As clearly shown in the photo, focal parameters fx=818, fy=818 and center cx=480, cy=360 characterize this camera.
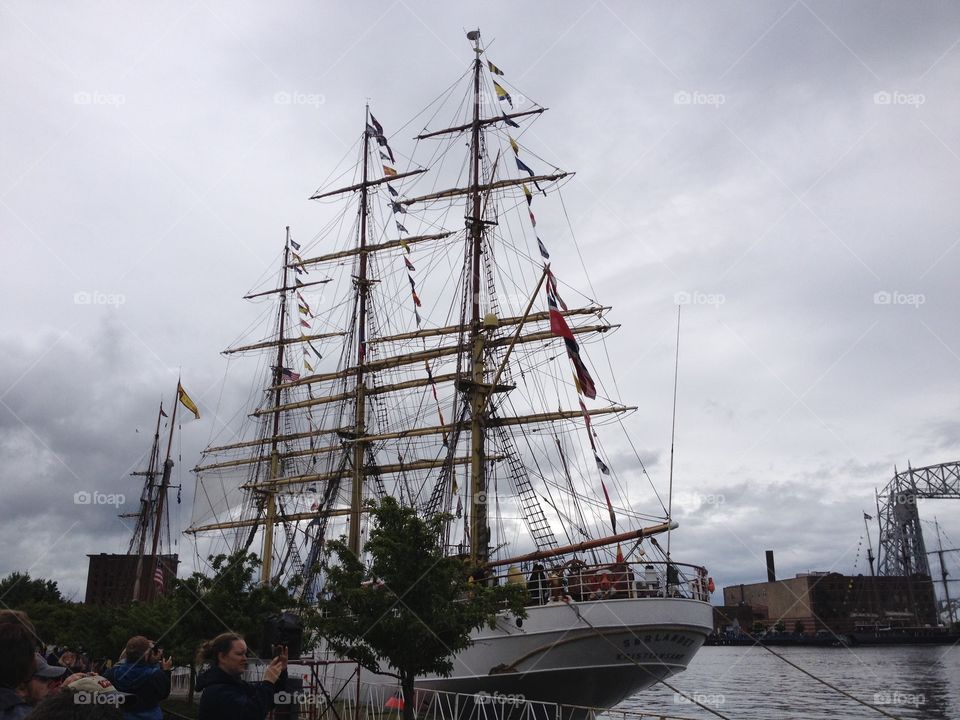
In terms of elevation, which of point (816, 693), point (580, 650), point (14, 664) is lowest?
point (816, 693)

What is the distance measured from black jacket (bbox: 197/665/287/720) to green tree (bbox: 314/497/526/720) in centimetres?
1195

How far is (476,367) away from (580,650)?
13916mm

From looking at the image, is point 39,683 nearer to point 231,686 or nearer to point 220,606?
point 231,686

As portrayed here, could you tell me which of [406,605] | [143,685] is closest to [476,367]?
[406,605]

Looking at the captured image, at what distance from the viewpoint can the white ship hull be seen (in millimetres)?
22766

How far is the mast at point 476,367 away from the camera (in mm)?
30125

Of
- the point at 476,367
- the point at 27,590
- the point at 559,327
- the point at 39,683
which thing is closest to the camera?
the point at 39,683

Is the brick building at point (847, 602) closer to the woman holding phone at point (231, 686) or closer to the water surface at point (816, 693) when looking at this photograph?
the water surface at point (816, 693)

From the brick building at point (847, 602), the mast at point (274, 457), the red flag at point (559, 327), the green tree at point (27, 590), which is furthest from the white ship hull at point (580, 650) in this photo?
the brick building at point (847, 602)

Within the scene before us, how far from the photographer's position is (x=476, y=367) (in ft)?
112

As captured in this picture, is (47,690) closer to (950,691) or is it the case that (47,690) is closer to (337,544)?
(337,544)

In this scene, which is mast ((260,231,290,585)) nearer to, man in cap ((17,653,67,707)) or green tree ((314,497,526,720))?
green tree ((314,497,526,720))

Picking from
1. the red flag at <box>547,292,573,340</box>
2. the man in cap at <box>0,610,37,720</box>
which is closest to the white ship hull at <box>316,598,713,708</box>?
the red flag at <box>547,292,573,340</box>

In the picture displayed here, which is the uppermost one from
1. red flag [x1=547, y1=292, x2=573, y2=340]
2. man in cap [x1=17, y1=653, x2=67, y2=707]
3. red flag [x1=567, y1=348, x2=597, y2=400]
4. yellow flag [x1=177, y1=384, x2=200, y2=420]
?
yellow flag [x1=177, y1=384, x2=200, y2=420]
